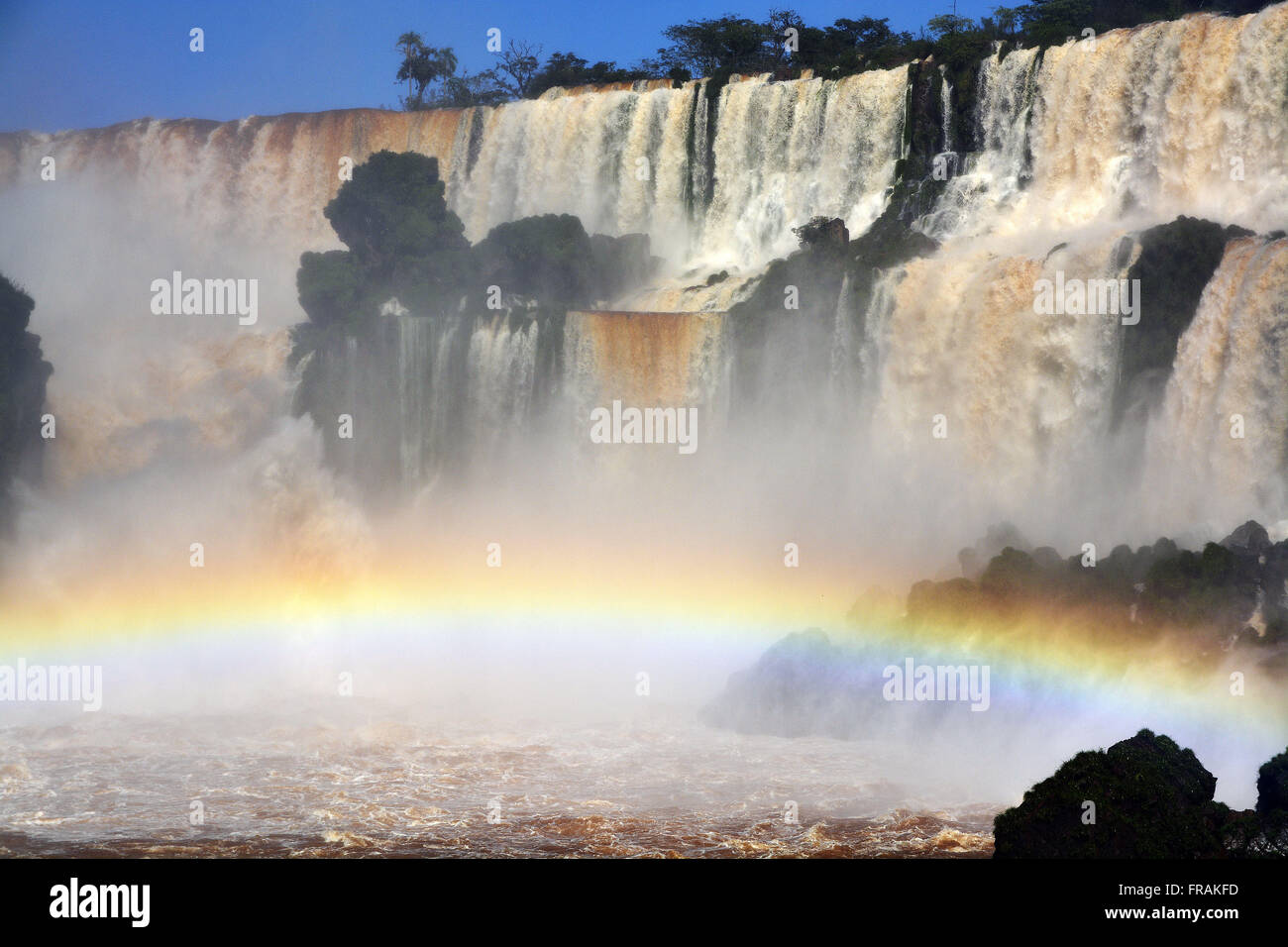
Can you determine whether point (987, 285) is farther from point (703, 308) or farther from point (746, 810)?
point (746, 810)

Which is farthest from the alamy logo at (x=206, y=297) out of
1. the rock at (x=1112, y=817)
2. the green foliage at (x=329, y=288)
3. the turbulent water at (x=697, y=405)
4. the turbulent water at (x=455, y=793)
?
the rock at (x=1112, y=817)

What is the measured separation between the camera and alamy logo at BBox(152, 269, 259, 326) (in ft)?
128

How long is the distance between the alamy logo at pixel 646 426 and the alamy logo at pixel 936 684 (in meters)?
8.52

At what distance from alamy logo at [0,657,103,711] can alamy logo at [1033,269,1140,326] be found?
1636 cm

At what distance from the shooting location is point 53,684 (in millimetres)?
27172

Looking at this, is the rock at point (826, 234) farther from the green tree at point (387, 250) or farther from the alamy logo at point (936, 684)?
the alamy logo at point (936, 684)

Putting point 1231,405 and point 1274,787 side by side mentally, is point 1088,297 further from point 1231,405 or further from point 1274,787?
point 1274,787

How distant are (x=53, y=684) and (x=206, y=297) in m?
16.9

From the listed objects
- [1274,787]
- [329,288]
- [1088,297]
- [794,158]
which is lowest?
[1274,787]

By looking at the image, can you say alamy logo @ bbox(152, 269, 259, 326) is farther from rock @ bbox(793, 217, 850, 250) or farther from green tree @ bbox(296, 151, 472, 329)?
rock @ bbox(793, 217, 850, 250)

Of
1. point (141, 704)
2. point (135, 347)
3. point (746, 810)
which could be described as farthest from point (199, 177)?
point (746, 810)

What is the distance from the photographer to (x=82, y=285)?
42562 millimetres

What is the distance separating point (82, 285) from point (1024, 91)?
2467 cm

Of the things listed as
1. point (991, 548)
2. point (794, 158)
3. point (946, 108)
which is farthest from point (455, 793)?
point (794, 158)
